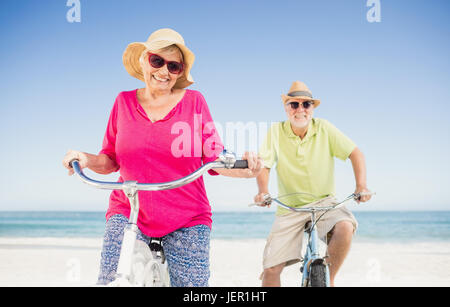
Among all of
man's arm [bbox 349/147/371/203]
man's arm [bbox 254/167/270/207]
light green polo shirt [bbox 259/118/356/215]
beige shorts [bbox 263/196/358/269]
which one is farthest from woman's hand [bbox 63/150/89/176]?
man's arm [bbox 349/147/371/203]

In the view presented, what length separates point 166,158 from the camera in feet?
6.81

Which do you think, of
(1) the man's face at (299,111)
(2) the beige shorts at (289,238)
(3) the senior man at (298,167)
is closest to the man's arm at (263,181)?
(3) the senior man at (298,167)

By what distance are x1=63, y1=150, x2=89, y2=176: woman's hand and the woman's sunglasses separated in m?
0.60

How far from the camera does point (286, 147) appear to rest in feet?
11.4

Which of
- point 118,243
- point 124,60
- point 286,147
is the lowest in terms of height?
point 118,243

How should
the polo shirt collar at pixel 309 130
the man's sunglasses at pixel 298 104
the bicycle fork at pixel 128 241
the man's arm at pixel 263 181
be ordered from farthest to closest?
the man's sunglasses at pixel 298 104 → the polo shirt collar at pixel 309 130 → the man's arm at pixel 263 181 → the bicycle fork at pixel 128 241

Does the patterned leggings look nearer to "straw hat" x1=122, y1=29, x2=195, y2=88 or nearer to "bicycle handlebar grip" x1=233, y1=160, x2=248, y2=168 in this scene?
"bicycle handlebar grip" x1=233, y1=160, x2=248, y2=168

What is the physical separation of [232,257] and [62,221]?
16615mm

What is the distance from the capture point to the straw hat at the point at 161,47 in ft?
7.23

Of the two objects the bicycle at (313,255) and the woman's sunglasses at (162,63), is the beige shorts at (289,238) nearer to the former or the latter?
the bicycle at (313,255)

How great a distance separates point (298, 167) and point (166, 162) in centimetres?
161

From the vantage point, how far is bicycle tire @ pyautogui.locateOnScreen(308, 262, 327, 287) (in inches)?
107

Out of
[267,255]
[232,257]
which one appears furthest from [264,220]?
[267,255]
